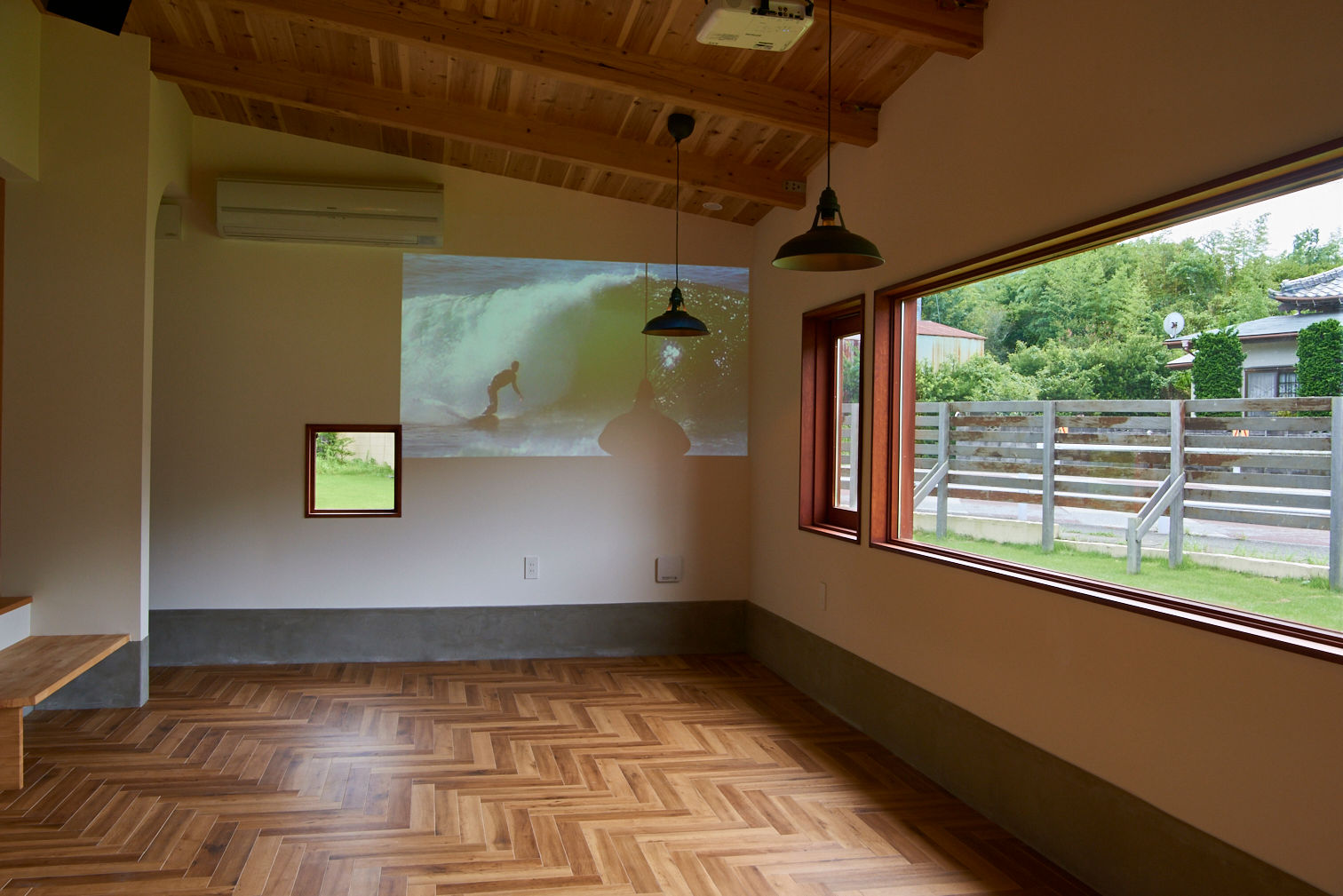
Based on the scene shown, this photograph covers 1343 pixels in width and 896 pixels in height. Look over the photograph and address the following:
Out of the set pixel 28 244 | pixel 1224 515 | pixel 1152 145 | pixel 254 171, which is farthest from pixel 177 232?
pixel 1224 515

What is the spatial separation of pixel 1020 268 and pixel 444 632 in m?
4.05

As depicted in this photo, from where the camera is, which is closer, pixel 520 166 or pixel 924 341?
pixel 924 341

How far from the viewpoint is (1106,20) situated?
115 inches

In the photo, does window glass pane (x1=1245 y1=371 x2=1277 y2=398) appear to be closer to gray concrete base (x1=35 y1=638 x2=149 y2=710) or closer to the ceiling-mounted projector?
the ceiling-mounted projector

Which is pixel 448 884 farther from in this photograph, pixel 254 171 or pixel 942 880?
pixel 254 171

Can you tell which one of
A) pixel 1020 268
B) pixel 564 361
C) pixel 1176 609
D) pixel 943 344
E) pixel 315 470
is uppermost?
pixel 1020 268

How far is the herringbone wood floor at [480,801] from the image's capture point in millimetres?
3029

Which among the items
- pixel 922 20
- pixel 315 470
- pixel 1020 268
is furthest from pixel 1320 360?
pixel 315 470

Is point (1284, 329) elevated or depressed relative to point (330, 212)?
depressed

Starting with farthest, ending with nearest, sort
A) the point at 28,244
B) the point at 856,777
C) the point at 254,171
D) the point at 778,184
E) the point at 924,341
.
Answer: the point at 254,171
the point at 778,184
the point at 28,244
the point at 924,341
the point at 856,777

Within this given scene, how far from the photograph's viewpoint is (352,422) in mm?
5832

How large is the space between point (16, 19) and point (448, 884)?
437 centimetres

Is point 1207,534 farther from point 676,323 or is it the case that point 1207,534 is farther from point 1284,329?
point 676,323

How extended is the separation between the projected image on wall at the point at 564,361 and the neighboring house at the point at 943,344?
6.90 feet
